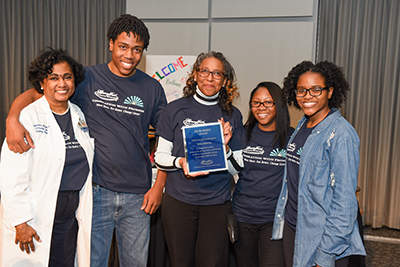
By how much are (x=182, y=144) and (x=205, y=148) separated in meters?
0.18

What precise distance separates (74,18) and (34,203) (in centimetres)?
453

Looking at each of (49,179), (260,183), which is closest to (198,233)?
(260,183)

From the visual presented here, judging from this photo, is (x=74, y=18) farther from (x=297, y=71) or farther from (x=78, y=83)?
(x=297, y=71)

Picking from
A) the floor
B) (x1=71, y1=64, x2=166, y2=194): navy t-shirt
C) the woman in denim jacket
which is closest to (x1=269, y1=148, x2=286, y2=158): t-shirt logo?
the woman in denim jacket

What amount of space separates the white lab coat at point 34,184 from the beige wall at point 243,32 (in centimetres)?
350

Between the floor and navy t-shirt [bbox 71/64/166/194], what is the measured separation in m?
2.87

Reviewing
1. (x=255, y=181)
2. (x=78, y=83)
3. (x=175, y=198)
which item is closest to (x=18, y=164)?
(x=78, y=83)

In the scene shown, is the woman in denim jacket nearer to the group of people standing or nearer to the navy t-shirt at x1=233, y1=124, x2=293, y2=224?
the group of people standing

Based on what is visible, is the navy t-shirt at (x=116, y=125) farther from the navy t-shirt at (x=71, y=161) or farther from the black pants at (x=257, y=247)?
the black pants at (x=257, y=247)

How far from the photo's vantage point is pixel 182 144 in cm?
195

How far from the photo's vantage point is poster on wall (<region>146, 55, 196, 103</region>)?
4434 millimetres

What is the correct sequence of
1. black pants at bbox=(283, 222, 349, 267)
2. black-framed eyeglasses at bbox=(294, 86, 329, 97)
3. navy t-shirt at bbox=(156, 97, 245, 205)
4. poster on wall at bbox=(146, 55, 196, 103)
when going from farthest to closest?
1. poster on wall at bbox=(146, 55, 196, 103)
2. navy t-shirt at bbox=(156, 97, 245, 205)
3. black pants at bbox=(283, 222, 349, 267)
4. black-framed eyeglasses at bbox=(294, 86, 329, 97)

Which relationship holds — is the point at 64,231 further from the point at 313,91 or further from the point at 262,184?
the point at 313,91

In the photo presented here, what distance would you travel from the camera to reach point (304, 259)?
5.29 ft
